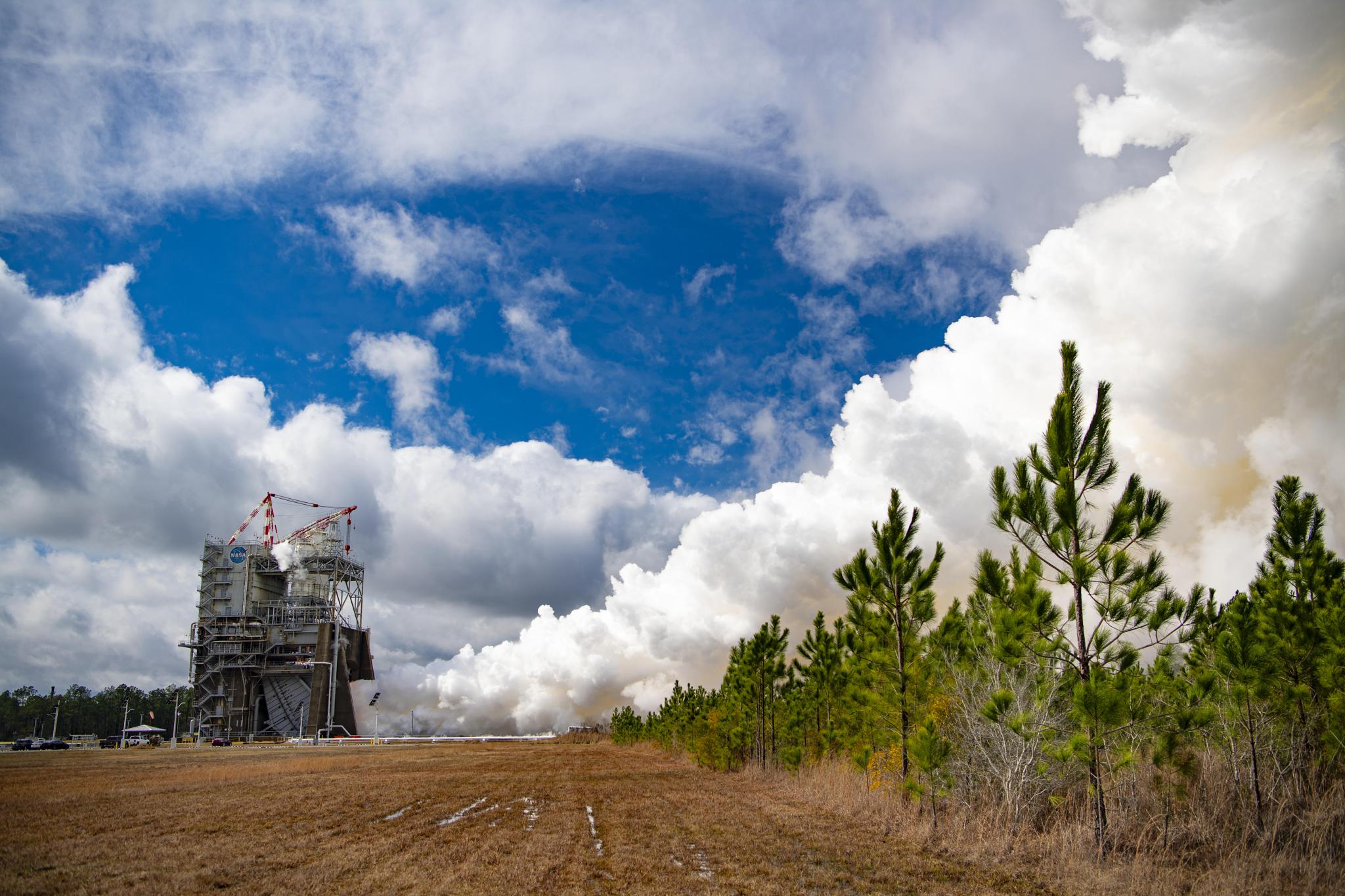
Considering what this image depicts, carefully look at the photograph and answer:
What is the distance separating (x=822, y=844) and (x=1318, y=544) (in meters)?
12.6

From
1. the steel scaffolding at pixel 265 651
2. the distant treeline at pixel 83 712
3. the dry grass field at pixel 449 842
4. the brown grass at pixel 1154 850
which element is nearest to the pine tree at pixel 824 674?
the dry grass field at pixel 449 842

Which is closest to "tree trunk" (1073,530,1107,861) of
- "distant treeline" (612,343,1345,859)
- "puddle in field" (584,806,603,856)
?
"distant treeline" (612,343,1345,859)

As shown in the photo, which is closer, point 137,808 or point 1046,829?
point 1046,829

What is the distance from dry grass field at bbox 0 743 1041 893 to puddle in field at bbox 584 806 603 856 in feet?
0.28

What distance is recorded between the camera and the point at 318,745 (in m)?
83.1

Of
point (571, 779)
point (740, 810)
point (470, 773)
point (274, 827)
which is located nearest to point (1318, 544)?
point (740, 810)

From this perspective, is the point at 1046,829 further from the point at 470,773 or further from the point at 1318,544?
the point at 470,773

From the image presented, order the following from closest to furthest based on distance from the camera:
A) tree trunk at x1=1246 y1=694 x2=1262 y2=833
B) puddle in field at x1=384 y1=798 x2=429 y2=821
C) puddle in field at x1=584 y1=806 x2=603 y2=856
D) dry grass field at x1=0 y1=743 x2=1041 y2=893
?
dry grass field at x1=0 y1=743 x2=1041 y2=893 → tree trunk at x1=1246 y1=694 x2=1262 y2=833 → puddle in field at x1=584 y1=806 x2=603 y2=856 → puddle in field at x1=384 y1=798 x2=429 y2=821

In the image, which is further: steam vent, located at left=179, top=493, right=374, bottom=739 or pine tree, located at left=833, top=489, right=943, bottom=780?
steam vent, located at left=179, top=493, right=374, bottom=739

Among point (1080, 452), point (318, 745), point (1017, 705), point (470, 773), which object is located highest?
point (1080, 452)

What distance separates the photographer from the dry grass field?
35.6 feet

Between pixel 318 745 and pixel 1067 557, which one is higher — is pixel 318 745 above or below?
below

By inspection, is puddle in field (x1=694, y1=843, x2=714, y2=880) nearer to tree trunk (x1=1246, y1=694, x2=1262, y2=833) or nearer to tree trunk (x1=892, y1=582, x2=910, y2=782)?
tree trunk (x1=892, y1=582, x2=910, y2=782)

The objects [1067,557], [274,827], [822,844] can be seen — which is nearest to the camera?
[1067,557]
